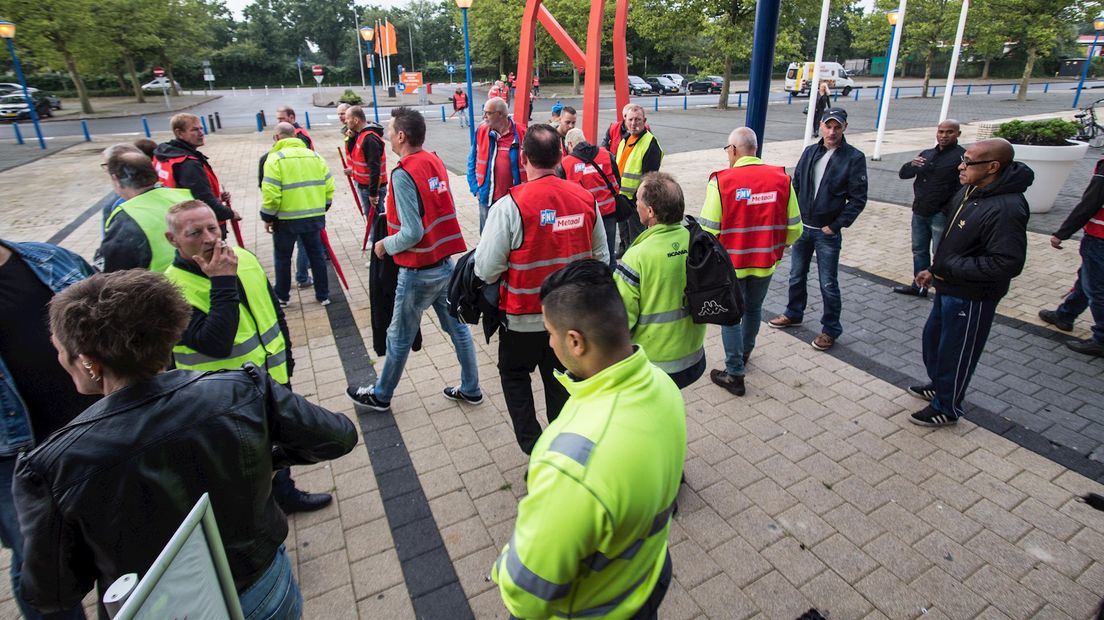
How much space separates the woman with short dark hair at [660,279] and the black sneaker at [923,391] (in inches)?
97.3

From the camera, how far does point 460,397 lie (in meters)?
4.75

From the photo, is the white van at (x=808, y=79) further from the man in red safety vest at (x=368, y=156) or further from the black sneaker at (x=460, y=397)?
the black sneaker at (x=460, y=397)

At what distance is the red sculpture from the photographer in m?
9.73

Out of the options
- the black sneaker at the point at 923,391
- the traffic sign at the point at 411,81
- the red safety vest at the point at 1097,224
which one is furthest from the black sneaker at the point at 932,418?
the traffic sign at the point at 411,81

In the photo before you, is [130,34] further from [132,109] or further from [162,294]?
[162,294]

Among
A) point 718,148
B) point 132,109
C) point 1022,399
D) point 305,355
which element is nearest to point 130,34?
point 132,109

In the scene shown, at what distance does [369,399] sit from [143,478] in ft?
10.1

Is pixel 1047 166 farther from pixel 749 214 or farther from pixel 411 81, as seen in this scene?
pixel 411 81

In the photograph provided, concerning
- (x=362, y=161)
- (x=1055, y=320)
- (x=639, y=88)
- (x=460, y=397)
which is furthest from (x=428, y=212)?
(x=639, y=88)

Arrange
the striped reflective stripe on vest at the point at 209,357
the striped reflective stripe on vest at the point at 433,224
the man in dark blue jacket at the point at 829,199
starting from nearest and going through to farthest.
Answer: the striped reflective stripe on vest at the point at 209,357, the striped reflective stripe on vest at the point at 433,224, the man in dark blue jacket at the point at 829,199

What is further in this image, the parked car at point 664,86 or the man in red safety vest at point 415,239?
the parked car at point 664,86

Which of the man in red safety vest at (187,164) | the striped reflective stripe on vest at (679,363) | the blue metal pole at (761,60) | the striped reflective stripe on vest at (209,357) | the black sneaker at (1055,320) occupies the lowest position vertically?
the black sneaker at (1055,320)

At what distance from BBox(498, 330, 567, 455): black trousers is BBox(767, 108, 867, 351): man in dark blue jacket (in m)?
3.11

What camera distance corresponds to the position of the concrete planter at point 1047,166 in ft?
29.4
